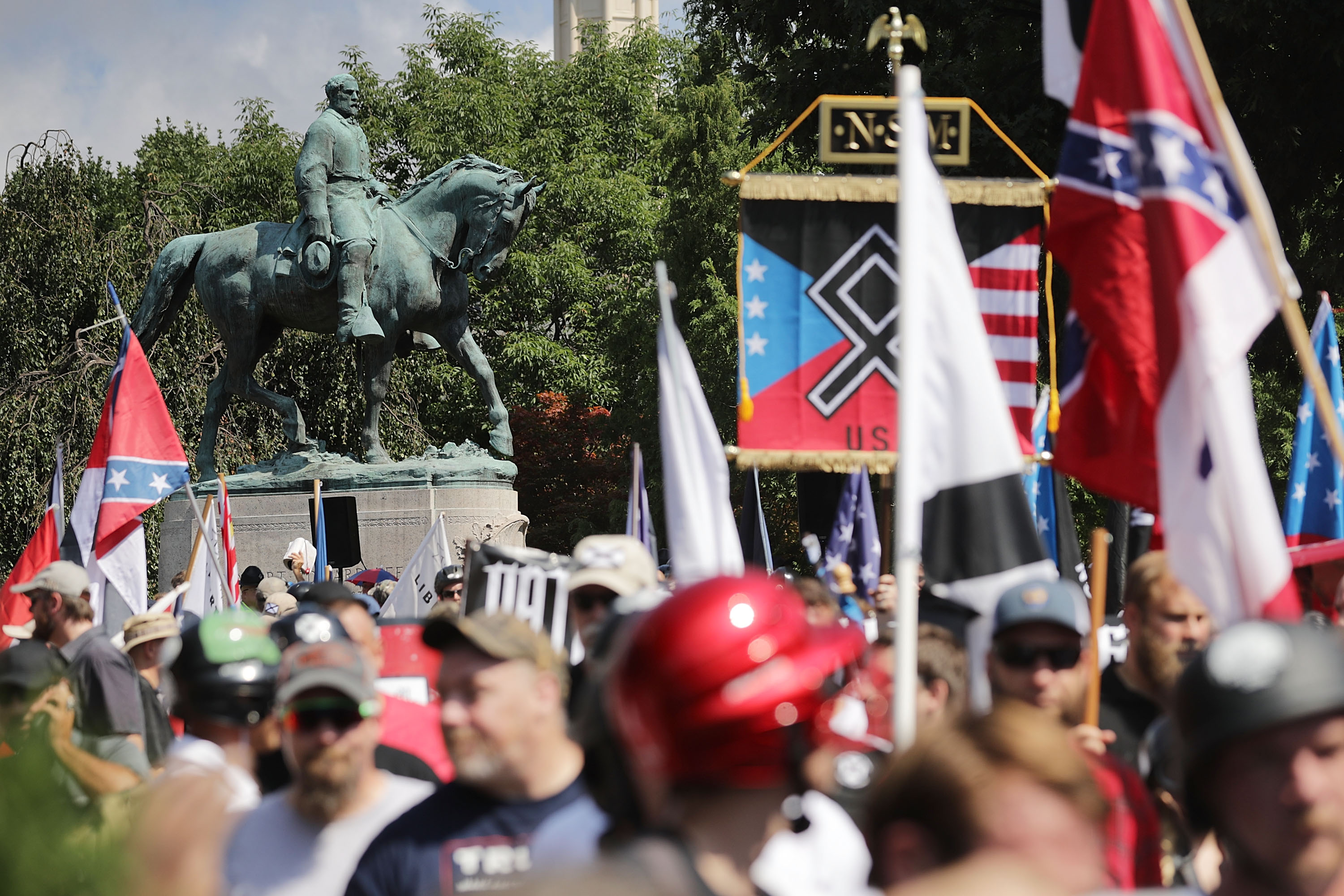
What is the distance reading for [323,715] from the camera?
11.1ft

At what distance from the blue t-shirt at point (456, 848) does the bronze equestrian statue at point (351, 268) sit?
13313 millimetres

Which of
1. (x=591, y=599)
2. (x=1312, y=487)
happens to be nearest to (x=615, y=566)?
(x=591, y=599)

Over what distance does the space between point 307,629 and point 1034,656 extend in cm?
183

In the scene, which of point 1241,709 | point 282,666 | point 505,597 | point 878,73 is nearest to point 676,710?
point 1241,709

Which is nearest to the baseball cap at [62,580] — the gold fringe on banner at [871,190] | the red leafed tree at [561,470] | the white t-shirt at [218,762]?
the white t-shirt at [218,762]

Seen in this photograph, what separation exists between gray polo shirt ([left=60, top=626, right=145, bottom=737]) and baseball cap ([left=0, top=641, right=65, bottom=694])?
0.81ft

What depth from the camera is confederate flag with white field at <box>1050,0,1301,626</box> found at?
3590mm

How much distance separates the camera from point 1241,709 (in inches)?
89.6

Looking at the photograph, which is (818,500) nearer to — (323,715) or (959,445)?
(959,445)

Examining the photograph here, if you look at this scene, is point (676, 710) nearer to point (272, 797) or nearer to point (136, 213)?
point (272, 797)

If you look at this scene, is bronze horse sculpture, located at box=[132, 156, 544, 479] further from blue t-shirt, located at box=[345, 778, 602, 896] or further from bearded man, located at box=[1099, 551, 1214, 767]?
blue t-shirt, located at box=[345, 778, 602, 896]

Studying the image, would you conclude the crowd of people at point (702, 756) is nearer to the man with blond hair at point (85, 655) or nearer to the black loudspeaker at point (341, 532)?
the man with blond hair at point (85, 655)

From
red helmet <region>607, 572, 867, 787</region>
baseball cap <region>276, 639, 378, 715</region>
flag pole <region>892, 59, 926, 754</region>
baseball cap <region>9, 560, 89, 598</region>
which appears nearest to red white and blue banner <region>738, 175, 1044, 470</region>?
baseball cap <region>9, 560, 89, 598</region>

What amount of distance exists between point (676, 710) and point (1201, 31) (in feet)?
46.0
